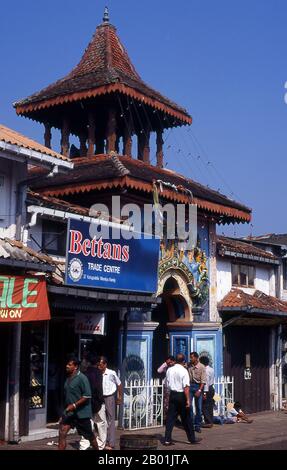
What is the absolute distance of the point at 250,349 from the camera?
23.4 m

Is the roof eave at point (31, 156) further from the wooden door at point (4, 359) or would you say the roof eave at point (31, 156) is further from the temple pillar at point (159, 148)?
the temple pillar at point (159, 148)

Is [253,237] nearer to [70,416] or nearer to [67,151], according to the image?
[67,151]

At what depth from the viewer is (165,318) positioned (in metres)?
20.8

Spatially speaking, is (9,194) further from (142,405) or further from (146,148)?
(146,148)

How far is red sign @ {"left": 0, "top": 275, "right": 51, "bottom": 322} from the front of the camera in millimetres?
12758

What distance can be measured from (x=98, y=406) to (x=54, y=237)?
14.6 ft

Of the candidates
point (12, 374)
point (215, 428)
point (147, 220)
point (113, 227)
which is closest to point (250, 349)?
point (215, 428)

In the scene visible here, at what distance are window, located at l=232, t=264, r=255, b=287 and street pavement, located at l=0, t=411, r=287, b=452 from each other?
4.45 m

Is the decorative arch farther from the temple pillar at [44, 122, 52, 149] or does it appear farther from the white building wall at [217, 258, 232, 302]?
the temple pillar at [44, 122, 52, 149]

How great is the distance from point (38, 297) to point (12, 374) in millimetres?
1843

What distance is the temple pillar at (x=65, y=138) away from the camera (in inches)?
823

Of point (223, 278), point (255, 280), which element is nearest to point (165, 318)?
point (223, 278)

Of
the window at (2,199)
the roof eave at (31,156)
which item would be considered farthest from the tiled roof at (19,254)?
the roof eave at (31,156)

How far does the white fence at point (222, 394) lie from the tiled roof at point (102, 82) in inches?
305
